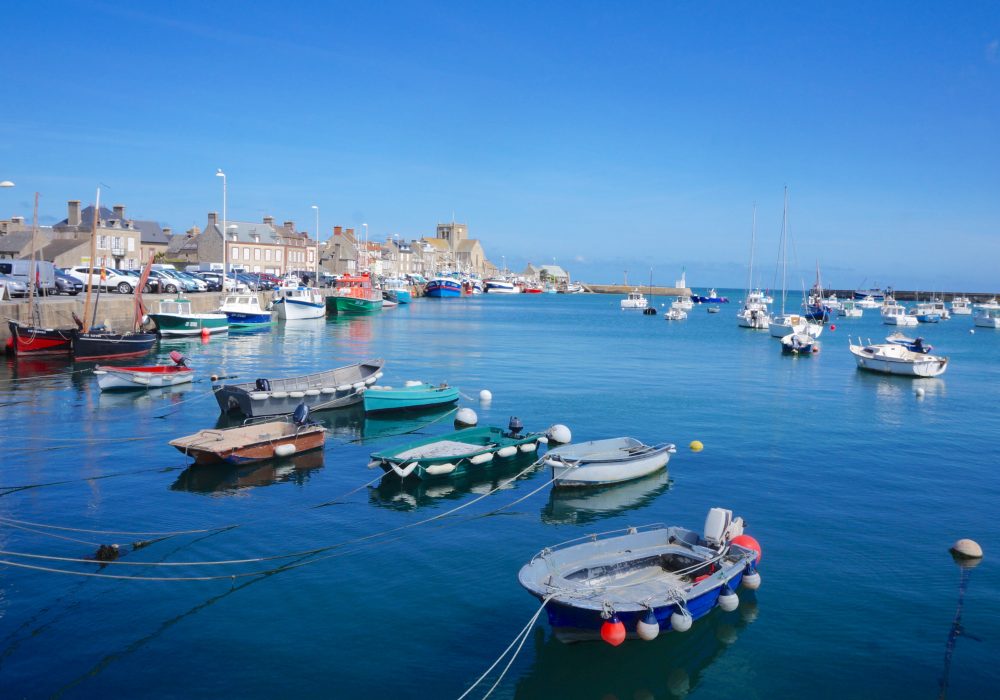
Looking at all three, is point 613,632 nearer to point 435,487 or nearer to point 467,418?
point 435,487

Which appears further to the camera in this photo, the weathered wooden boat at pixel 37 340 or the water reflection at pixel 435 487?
the weathered wooden boat at pixel 37 340

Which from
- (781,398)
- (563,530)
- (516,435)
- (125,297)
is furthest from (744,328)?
(563,530)

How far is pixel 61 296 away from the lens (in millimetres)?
51500

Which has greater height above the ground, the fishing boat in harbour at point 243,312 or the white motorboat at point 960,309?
the white motorboat at point 960,309

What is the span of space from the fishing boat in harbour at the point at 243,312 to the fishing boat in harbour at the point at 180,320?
15.4 feet

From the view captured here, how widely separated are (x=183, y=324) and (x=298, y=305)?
19.7m

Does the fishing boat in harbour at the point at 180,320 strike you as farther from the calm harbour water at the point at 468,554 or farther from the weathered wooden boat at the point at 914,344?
the weathered wooden boat at the point at 914,344

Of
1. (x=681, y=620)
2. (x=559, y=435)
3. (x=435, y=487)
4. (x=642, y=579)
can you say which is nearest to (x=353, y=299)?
(x=559, y=435)

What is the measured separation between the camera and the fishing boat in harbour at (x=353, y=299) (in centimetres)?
8546

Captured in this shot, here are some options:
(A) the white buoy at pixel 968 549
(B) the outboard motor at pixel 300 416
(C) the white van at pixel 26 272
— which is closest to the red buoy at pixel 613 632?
(A) the white buoy at pixel 968 549

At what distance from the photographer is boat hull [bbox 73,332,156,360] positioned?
39438 mm

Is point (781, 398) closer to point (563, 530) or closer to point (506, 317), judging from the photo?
point (563, 530)

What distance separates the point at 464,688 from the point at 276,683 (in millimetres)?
2747

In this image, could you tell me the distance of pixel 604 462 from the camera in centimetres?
2114
